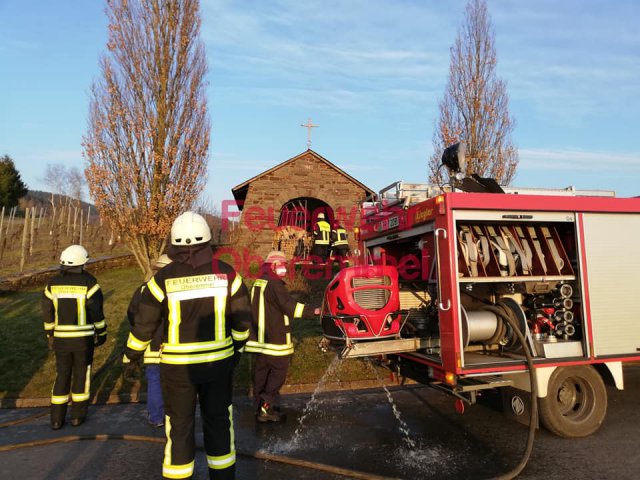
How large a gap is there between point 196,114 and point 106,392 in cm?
827

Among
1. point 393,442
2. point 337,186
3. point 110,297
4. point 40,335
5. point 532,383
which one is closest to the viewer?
point 532,383

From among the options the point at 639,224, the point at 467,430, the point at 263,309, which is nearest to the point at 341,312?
the point at 263,309

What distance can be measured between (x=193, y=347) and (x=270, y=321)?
225cm

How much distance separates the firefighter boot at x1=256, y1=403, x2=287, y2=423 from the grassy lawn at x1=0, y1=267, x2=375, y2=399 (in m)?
1.43

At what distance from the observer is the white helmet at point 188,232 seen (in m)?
3.47

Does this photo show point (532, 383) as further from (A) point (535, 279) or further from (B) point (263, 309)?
(B) point (263, 309)

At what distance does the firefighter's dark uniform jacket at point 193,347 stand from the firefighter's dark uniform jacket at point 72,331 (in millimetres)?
2427

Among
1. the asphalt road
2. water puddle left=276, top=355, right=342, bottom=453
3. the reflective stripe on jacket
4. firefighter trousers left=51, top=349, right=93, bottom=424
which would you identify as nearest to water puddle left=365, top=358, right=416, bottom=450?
the asphalt road

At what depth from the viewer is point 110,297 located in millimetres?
A: 12102

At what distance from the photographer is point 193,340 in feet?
11.0

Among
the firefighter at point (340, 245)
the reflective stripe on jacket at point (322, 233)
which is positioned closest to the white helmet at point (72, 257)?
the firefighter at point (340, 245)

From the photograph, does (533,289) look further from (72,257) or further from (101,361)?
(101,361)

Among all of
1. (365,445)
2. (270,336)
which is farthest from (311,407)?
(365,445)

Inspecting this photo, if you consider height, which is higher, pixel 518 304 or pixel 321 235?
pixel 321 235
